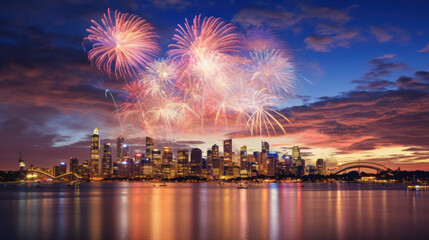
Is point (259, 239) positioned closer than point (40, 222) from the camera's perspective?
Yes

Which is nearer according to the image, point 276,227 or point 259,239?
point 259,239

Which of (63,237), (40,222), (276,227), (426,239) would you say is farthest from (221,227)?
(40,222)

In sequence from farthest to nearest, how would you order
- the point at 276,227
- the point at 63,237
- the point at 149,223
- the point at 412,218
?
the point at 412,218 < the point at 149,223 < the point at 276,227 < the point at 63,237

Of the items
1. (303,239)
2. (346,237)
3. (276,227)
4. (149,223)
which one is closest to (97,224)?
(149,223)

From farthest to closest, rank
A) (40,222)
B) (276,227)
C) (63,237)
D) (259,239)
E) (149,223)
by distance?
(40,222) < (149,223) < (276,227) < (63,237) < (259,239)

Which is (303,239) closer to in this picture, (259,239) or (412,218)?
(259,239)

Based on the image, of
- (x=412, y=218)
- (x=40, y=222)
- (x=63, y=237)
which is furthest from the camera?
(x=412, y=218)

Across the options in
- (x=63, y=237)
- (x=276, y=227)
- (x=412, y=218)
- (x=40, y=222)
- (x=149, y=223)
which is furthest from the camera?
(x=412, y=218)

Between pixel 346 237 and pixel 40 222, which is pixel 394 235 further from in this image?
pixel 40 222
